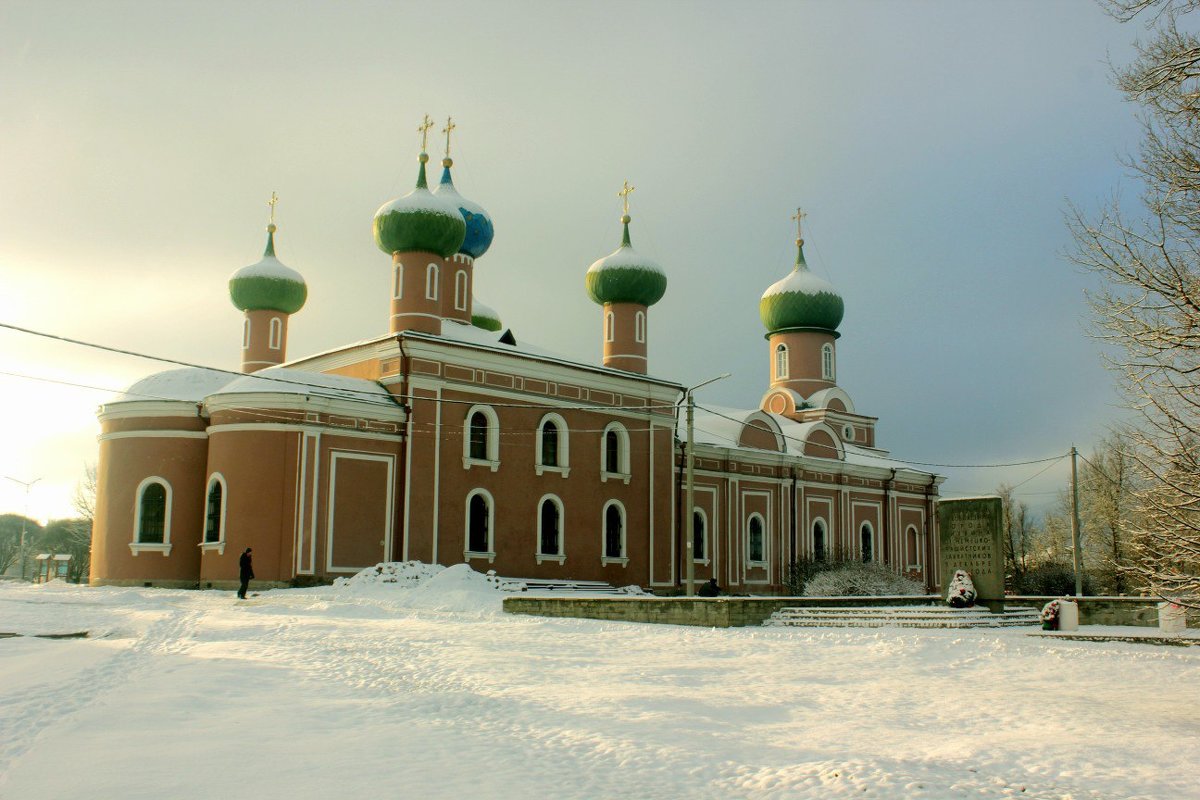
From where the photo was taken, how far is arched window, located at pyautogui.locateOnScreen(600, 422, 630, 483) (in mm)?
30797

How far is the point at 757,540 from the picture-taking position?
36.5 meters

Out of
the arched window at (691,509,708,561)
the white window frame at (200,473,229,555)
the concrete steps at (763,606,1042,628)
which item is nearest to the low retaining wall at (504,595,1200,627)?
the concrete steps at (763,606,1042,628)

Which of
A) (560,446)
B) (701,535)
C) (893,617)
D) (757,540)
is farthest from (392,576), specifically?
(757,540)

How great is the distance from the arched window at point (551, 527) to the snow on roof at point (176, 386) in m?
8.74

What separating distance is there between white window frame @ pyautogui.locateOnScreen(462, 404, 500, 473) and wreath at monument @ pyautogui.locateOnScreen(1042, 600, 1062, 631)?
14.1 meters

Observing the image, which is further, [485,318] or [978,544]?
[485,318]

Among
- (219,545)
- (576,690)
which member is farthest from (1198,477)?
(219,545)

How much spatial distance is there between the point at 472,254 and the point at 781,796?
2662 centimetres

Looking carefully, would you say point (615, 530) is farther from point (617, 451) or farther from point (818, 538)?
point (818, 538)

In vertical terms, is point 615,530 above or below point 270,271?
below

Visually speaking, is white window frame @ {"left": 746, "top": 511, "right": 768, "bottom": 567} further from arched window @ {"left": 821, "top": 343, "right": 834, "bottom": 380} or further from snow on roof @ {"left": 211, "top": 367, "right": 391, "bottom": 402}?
snow on roof @ {"left": 211, "top": 367, "right": 391, "bottom": 402}

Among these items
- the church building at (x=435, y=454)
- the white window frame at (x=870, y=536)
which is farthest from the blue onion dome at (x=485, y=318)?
the white window frame at (x=870, y=536)

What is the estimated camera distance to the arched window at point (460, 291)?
30.7 metres

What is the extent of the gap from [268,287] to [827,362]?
69.9 ft
